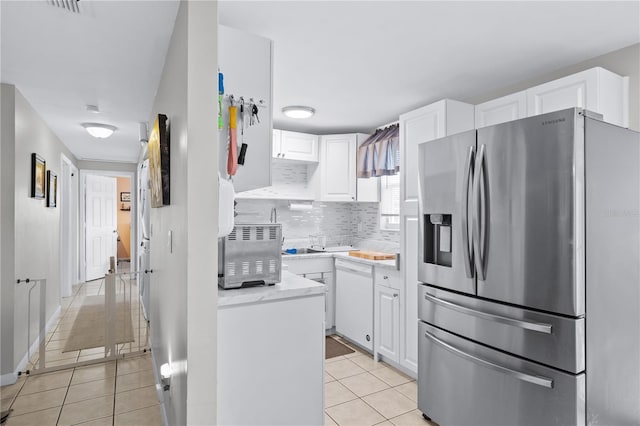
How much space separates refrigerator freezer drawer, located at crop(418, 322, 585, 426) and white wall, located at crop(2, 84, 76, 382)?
3.23 meters

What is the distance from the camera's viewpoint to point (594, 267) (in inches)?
66.5

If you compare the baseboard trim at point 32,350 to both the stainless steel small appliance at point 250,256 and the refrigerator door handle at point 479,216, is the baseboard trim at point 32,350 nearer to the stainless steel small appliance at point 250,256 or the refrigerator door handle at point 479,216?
the stainless steel small appliance at point 250,256

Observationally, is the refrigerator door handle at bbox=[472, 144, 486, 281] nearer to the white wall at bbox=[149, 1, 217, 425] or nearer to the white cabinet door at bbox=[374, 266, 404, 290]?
the white cabinet door at bbox=[374, 266, 404, 290]

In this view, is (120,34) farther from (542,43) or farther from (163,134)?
(542,43)

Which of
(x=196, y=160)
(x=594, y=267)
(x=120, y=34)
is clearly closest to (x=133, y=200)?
(x=120, y=34)

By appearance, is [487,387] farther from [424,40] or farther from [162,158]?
[162,158]

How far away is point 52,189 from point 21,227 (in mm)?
1305

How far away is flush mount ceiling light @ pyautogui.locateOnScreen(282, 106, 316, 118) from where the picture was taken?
3477mm

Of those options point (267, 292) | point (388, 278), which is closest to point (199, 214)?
point (267, 292)

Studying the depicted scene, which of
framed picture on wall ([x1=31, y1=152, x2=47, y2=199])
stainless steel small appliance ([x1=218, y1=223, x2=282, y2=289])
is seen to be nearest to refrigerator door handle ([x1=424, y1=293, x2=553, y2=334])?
stainless steel small appliance ([x1=218, y1=223, x2=282, y2=289])

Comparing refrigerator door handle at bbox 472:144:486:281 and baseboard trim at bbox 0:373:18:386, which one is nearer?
refrigerator door handle at bbox 472:144:486:281

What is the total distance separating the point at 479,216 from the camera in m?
2.00

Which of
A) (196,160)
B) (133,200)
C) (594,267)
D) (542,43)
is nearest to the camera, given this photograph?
(196,160)

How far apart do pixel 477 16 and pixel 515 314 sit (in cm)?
159
